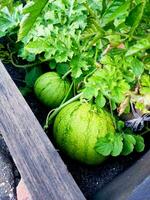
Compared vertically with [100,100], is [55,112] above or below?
below

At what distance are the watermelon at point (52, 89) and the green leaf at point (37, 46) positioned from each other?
0.82 feet

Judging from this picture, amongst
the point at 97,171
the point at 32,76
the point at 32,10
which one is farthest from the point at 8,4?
the point at 32,10

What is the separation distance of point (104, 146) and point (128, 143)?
9 cm

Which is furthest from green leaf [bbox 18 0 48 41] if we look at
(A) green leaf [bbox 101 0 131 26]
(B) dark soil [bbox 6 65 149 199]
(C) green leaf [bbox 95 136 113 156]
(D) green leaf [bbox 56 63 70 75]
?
(D) green leaf [bbox 56 63 70 75]

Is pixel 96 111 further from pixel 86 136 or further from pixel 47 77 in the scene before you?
pixel 47 77

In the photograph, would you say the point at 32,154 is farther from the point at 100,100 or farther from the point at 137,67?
the point at 137,67

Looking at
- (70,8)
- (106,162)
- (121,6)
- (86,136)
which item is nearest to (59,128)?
(86,136)

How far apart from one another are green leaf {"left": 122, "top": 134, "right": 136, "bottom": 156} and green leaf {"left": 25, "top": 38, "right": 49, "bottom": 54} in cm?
40

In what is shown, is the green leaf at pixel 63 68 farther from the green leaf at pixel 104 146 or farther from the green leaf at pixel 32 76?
the green leaf at pixel 104 146

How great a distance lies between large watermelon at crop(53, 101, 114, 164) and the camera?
147 cm

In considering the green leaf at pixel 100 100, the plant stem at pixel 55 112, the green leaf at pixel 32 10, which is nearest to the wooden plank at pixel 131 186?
the green leaf at pixel 100 100

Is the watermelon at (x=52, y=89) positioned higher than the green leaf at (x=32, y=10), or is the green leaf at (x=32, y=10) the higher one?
the green leaf at (x=32, y=10)

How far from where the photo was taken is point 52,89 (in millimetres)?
1679

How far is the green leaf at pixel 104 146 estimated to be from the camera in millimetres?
1412
